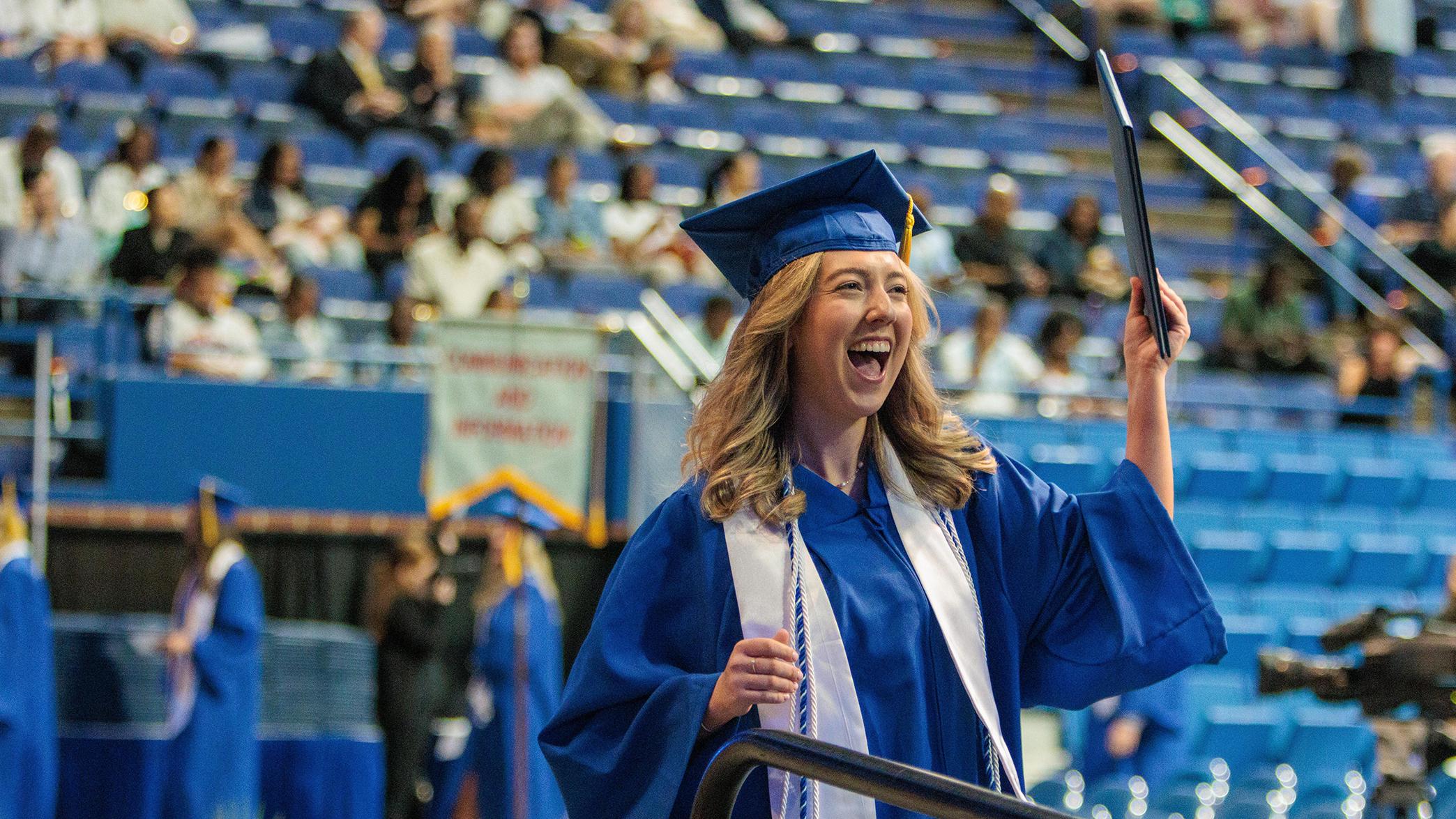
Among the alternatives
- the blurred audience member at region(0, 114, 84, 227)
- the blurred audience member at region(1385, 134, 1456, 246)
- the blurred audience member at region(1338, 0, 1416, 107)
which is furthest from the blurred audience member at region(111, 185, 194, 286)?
the blurred audience member at region(1338, 0, 1416, 107)

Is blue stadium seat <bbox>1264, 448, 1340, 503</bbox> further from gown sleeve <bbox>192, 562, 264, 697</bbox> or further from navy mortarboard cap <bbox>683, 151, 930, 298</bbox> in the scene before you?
navy mortarboard cap <bbox>683, 151, 930, 298</bbox>

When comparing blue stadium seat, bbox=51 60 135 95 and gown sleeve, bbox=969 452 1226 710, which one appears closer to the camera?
gown sleeve, bbox=969 452 1226 710

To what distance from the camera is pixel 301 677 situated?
8.12 m

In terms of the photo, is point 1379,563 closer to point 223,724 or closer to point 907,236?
point 223,724

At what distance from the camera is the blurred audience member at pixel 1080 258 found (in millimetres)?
10516

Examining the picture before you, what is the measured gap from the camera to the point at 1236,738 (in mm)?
7727

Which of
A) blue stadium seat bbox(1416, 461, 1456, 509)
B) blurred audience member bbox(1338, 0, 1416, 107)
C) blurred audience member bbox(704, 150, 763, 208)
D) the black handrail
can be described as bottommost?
the black handrail

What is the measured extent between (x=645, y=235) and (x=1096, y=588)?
7628mm

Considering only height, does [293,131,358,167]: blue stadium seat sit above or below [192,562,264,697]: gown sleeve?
above

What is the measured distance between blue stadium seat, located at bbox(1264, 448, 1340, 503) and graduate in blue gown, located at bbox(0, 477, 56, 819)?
597cm

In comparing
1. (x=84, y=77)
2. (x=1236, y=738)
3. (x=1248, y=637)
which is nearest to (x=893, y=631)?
(x=1236, y=738)

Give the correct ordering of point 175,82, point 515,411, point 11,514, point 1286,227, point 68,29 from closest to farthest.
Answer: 1. point 11,514
2. point 515,411
3. point 175,82
4. point 68,29
5. point 1286,227

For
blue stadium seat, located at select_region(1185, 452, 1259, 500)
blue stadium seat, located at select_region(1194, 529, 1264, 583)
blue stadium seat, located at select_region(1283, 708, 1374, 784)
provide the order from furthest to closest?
blue stadium seat, located at select_region(1185, 452, 1259, 500) < blue stadium seat, located at select_region(1194, 529, 1264, 583) < blue stadium seat, located at select_region(1283, 708, 1374, 784)

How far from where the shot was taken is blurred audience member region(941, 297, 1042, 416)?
A: 355 inches
